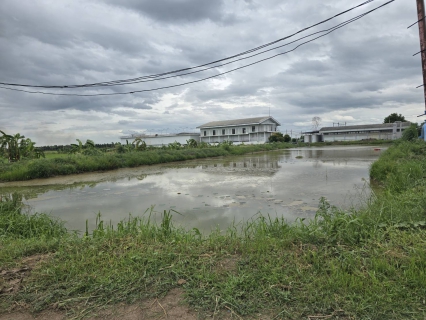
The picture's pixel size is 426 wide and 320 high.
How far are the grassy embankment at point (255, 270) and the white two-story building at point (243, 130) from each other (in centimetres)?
3719

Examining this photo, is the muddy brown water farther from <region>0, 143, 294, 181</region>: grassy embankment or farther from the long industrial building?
the long industrial building

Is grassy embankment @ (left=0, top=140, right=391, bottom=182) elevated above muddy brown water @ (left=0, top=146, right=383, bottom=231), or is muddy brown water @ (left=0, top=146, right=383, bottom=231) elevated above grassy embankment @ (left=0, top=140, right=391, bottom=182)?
grassy embankment @ (left=0, top=140, right=391, bottom=182)

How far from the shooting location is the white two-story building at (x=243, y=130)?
4006 centimetres

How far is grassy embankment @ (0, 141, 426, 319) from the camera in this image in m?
1.89

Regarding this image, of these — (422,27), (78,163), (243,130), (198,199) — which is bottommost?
(198,199)

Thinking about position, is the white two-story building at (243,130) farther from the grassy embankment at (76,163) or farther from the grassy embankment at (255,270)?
the grassy embankment at (255,270)

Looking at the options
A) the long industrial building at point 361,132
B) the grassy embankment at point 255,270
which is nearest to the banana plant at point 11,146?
the grassy embankment at point 255,270

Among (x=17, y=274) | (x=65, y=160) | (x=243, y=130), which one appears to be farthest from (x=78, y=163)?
(x=243, y=130)

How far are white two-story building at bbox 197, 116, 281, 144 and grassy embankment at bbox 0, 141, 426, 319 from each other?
37191 millimetres

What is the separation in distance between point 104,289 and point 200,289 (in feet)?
2.48

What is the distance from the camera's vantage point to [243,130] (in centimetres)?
4088

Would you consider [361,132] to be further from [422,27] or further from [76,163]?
[76,163]

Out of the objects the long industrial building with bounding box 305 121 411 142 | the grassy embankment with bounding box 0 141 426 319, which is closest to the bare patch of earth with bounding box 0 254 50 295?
the grassy embankment with bounding box 0 141 426 319

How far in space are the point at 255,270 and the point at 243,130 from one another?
3919 centimetres
